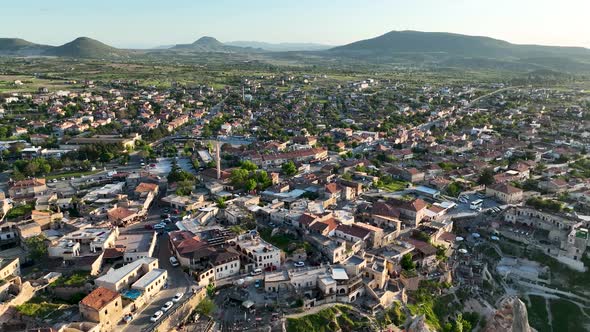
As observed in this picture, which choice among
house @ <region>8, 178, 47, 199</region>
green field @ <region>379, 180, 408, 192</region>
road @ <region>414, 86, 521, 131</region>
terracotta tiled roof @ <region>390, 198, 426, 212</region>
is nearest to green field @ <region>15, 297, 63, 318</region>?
house @ <region>8, 178, 47, 199</region>

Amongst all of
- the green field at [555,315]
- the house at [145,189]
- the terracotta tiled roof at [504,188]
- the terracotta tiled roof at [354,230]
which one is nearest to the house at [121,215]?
the house at [145,189]

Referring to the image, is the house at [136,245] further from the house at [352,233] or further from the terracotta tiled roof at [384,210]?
the terracotta tiled roof at [384,210]

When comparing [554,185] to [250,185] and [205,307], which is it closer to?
[250,185]

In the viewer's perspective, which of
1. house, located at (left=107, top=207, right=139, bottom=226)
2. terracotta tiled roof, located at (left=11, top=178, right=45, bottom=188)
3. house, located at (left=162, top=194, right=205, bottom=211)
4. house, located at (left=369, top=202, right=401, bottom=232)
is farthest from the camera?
terracotta tiled roof, located at (left=11, top=178, right=45, bottom=188)

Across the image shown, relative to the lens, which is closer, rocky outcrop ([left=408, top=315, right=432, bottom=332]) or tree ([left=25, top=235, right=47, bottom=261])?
rocky outcrop ([left=408, top=315, right=432, bottom=332])

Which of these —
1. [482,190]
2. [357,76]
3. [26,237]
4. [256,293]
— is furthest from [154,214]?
[357,76]

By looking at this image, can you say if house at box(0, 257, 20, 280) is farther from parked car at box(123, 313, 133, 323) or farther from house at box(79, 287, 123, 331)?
parked car at box(123, 313, 133, 323)

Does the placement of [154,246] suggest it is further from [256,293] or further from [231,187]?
[231,187]

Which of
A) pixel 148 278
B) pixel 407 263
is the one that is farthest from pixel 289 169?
pixel 148 278

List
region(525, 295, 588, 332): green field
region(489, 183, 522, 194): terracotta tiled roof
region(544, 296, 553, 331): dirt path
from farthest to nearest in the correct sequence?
1. region(489, 183, 522, 194): terracotta tiled roof
2. region(544, 296, 553, 331): dirt path
3. region(525, 295, 588, 332): green field
